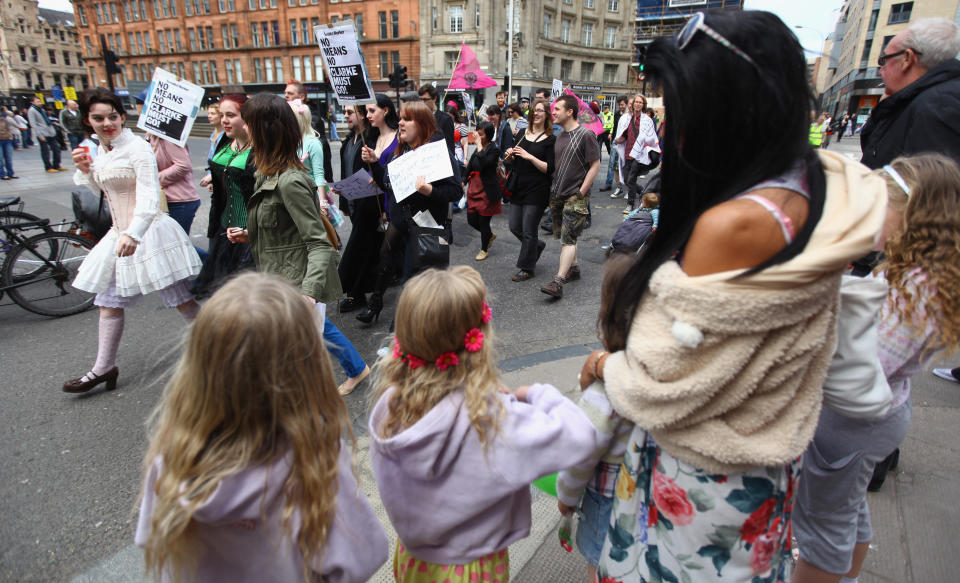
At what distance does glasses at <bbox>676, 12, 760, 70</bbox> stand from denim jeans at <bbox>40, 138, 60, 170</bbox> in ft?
56.6

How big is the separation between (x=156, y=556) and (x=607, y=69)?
59.2m

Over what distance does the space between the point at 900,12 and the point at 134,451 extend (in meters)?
59.5

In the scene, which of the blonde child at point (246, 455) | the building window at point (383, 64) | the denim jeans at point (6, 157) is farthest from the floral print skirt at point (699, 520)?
the building window at point (383, 64)

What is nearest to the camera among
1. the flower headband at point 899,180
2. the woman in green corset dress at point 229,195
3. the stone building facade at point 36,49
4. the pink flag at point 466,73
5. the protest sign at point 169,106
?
the flower headband at point 899,180

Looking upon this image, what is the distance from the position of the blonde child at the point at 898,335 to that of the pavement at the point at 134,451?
0.37 m

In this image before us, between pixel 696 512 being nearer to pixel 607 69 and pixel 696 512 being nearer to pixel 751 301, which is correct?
pixel 751 301

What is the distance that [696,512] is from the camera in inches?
45.0

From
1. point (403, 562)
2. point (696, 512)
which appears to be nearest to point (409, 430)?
point (403, 562)

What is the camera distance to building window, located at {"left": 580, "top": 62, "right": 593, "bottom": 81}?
5231cm

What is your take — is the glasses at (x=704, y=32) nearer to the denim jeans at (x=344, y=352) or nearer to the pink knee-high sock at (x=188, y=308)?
the denim jeans at (x=344, y=352)

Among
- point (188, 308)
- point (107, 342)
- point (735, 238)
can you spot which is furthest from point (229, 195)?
point (735, 238)

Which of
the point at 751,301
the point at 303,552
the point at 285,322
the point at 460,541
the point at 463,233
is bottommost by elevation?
the point at 463,233

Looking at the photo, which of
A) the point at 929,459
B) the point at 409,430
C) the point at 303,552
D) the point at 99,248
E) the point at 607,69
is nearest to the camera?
the point at 303,552

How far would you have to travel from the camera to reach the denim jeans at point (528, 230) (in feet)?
18.3
